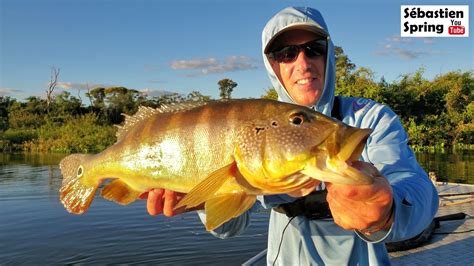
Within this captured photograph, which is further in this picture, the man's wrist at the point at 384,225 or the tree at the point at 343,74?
the tree at the point at 343,74

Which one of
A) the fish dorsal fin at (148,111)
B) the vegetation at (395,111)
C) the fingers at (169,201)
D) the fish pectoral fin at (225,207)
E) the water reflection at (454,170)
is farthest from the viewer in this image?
the vegetation at (395,111)

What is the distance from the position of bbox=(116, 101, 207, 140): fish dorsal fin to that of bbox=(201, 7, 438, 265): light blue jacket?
0.75m

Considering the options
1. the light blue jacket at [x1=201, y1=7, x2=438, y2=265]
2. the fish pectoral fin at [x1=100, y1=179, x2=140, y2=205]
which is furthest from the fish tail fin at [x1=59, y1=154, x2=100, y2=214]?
the light blue jacket at [x1=201, y1=7, x2=438, y2=265]

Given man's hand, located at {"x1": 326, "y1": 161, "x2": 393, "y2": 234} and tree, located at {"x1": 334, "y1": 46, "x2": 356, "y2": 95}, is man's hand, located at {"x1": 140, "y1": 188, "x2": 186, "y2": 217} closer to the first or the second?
man's hand, located at {"x1": 326, "y1": 161, "x2": 393, "y2": 234}

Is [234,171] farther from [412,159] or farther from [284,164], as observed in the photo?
[412,159]

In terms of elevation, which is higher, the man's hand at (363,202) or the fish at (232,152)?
the fish at (232,152)

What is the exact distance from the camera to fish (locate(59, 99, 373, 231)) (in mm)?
1607

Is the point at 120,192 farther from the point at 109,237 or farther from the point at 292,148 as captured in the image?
the point at 109,237

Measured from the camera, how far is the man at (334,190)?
1.55m

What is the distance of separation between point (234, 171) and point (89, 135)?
132ft

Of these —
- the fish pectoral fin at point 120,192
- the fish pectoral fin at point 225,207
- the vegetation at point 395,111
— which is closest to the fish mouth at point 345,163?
the fish pectoral fin at point 225,207

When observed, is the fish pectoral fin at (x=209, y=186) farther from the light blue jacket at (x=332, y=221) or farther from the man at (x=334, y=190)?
the light blue jacket at (x=332, y=221)

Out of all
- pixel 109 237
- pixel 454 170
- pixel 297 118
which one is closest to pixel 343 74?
pixel 454 170

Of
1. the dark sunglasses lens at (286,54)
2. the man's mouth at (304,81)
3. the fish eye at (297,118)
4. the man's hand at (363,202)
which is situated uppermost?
the dark sunglasses lens at (286,54)
